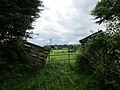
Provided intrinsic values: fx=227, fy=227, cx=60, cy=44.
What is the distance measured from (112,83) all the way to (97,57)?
2475 mm

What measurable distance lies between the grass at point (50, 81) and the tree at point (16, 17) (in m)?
2.99

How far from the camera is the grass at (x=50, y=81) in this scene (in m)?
15.0

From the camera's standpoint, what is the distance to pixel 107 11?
74.1 feet

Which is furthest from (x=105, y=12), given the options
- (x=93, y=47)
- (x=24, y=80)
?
(x=24, y=80)

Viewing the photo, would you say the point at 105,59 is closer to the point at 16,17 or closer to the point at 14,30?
the point at 14,30

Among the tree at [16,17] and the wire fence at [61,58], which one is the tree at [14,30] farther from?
the wire fence at [61,58]

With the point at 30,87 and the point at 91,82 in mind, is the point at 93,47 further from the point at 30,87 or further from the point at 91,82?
the point at 30,87

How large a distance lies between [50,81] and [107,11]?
999cm

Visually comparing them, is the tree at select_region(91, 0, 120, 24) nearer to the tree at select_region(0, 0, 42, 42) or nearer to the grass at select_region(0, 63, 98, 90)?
the grass at select_region(0, 63, 98, 90)

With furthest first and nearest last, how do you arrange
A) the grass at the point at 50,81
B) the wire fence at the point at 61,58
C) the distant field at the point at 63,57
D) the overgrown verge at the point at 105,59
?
the distant field at the point at 63,57
the wire fence at the point at 61,58
the overgrown verge at the point at 105,59
the grass at the point at 50,81

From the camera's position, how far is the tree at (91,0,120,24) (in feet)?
67.6

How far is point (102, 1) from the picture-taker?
80.3 ft

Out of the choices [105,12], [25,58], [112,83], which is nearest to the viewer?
[112,83]

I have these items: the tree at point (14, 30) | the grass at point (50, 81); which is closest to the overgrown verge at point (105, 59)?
the grass at point (50, 81)
